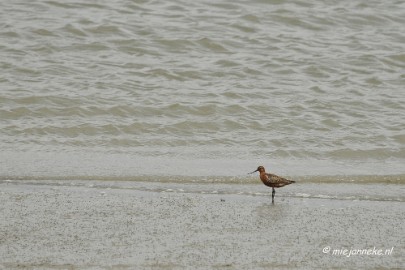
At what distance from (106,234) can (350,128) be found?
4.80 meters

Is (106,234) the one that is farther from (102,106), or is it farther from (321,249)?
(102,106)

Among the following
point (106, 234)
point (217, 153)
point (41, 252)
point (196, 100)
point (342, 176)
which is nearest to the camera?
point (41, 252)

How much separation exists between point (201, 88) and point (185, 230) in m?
5.33

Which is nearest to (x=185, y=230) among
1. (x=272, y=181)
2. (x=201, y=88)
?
(x=272, y=181)

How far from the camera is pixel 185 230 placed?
6.29 metres

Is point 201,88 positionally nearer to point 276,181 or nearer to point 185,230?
point 276,181

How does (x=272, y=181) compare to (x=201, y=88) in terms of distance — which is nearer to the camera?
(x=272, y=181)

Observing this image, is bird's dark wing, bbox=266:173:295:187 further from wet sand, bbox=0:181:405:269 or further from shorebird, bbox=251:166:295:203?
wet sand, bbox=0:181:405:269

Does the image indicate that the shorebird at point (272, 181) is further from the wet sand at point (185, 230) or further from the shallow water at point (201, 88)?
the shallow water at point (201, 88)

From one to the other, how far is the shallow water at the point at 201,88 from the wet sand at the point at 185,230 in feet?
3.28

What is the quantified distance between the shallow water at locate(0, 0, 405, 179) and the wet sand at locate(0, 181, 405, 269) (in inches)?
39.4

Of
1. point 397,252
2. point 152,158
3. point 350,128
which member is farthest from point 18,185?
point 350,128

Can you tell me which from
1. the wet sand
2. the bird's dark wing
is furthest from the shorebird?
the wet sand

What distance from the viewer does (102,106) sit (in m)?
10.5
